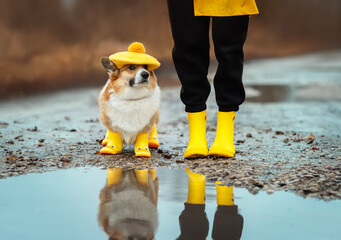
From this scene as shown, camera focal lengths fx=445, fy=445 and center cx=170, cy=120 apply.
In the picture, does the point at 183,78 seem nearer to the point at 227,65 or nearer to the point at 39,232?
the point at 227,65

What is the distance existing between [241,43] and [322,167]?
105 centimetres

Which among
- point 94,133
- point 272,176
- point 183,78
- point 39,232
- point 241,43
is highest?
point 241,43

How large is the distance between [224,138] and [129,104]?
765 mm

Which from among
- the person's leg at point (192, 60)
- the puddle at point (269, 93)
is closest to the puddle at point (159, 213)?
the person's leg at point (192, 60)

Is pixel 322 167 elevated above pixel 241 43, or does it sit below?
below

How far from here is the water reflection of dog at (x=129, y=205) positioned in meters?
1.98

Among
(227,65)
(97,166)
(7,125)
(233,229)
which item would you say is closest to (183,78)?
(227,65)

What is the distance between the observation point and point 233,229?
2.00 metres

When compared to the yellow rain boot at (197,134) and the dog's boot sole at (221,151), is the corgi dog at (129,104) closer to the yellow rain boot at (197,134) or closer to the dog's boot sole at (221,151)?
the yellow rain boot at (197,134)

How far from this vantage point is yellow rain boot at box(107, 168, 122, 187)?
2.73 metres

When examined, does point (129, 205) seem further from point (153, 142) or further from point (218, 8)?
point (218, 8)

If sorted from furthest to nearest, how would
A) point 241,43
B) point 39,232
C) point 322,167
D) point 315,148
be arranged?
1. point 315,148
2. point 241,43
3. point 322,167
4. point 39,232

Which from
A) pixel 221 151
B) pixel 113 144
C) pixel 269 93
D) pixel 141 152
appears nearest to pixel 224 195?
pixel 221 151

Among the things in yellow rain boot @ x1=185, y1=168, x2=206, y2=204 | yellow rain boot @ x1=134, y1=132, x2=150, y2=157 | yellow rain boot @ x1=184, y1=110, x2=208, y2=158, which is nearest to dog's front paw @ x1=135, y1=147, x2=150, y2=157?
yellow rain boot @ x1=134, y1=132, x2=150, y2=157
